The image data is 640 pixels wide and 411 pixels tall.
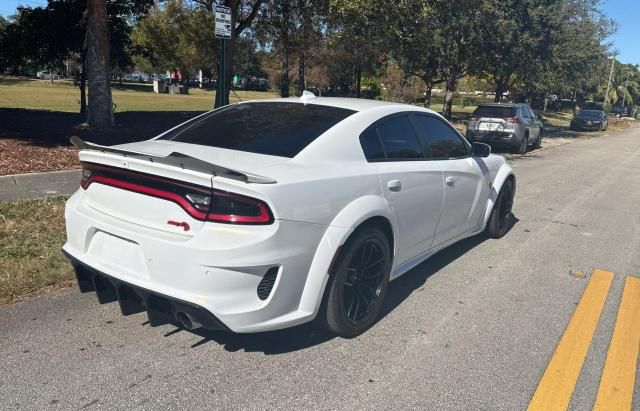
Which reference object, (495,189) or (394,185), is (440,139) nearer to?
(394,185)

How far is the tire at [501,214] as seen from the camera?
592 centimetres

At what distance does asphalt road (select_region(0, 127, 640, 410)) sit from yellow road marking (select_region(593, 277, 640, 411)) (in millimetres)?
52

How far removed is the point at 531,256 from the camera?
5.58 meters

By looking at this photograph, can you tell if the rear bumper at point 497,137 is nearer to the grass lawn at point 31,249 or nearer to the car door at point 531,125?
the car door at point 531,125

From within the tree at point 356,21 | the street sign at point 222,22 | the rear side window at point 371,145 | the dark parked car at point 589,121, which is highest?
the tree at point 356,21

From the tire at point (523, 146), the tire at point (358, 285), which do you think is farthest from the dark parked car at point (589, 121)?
the tire at point (358, 285)

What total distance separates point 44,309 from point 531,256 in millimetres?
4770

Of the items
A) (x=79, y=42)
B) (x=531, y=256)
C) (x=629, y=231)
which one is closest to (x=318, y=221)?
(x=531, y=256)

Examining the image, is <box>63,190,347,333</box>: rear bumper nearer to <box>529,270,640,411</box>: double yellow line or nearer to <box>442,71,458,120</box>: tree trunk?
<box>529,270,640,411</box>: double yellow line

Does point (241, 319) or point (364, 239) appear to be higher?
point (364, 239)

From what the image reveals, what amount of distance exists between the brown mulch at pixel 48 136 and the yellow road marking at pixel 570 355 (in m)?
7.52

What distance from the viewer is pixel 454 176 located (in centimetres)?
461

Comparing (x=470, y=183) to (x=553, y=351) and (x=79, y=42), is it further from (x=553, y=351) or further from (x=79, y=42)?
(x=79, y=42)

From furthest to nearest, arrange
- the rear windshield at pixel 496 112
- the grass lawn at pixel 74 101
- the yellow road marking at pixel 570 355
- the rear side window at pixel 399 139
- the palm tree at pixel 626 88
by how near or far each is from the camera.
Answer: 1. the palm tree at pixel 626 88
2. the grass lawn at pixel 74 101
3. the rear windshield at pixel 496 112
4. the rear side window at pixel 399 139
5. the yellow road marking at pixel 570 355
